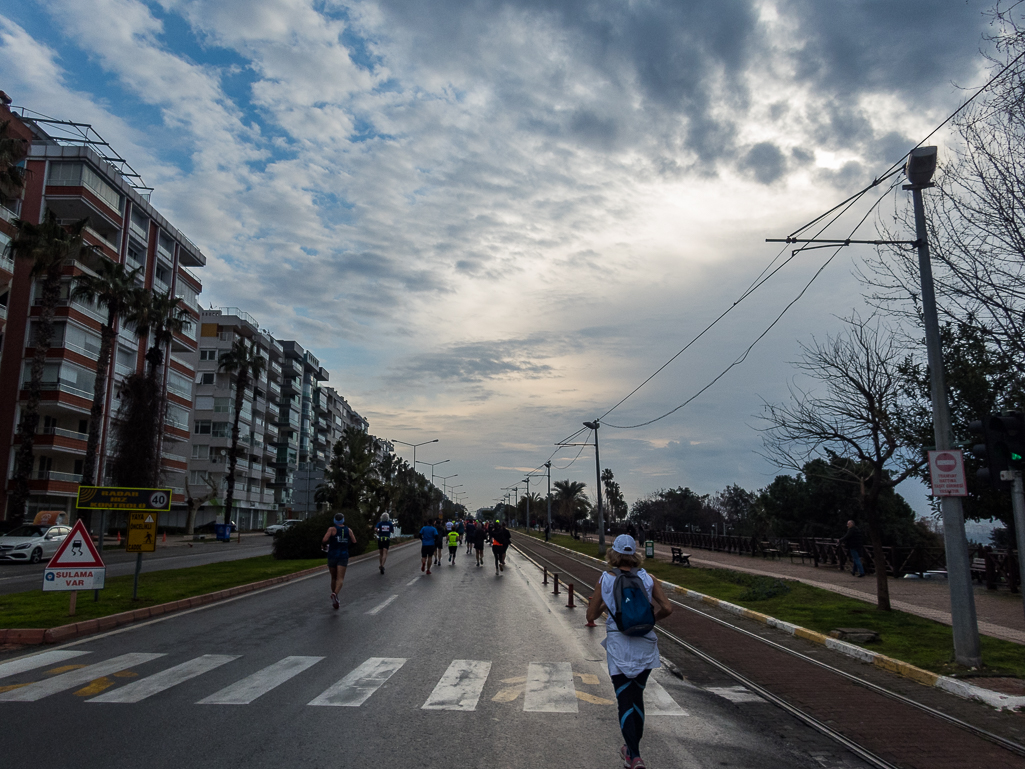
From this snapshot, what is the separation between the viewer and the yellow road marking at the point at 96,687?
7039 millimetres

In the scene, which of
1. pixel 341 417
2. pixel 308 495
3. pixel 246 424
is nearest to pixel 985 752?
pixel 308 495

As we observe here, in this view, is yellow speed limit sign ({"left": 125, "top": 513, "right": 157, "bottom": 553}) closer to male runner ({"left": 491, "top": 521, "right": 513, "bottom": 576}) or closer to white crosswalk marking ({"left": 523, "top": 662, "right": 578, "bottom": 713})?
white crosswalk marking ({"left": 523, "top": 662, "right": 578, "bottom": 713})

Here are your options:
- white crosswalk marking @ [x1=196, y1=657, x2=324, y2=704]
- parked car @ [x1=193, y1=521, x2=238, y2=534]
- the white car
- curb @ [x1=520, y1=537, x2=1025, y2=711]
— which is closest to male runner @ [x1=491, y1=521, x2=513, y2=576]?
curb @ [x1=520, y1=537, x2=1025, y2=711]

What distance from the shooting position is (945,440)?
32.4ft

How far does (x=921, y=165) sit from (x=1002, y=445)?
3.95m

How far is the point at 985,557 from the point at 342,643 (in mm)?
16323

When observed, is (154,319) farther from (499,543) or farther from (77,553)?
(77,553)

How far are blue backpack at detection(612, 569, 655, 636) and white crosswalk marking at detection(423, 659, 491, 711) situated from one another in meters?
2.40

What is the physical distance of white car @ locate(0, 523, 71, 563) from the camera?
2755 centimetres

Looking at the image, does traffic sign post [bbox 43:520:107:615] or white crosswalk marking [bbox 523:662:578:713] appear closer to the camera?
white crosswalk marking [bbox 523:662:578:713]

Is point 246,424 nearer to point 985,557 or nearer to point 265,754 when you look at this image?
point 985,557

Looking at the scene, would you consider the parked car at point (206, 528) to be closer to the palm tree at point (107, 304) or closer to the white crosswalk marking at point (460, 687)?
the palm tree at point (107, 304)

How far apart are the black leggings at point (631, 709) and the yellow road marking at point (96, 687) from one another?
5.12 meters

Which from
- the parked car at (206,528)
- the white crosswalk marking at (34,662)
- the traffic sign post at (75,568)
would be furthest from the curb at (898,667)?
the parked car at (206,528)
